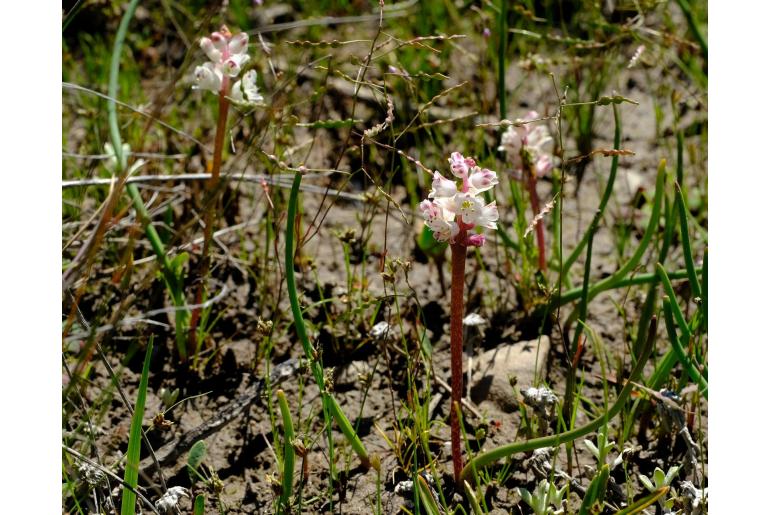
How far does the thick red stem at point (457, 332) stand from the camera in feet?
5.39

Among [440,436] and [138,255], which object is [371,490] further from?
[138,255]

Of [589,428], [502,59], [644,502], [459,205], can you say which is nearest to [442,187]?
[459,205]

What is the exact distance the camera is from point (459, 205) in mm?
1578

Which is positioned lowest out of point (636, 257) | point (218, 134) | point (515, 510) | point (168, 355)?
point (515, 510)

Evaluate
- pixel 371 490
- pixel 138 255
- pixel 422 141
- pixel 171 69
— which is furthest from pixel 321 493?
pixel 171 69

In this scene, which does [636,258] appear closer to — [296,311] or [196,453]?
[296,311]

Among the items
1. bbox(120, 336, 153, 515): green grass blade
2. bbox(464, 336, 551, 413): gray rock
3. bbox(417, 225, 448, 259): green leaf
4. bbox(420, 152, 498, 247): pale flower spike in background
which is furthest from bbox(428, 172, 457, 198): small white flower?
bbox(417, 225, 448, 259): green leaf

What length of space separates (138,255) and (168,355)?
16.0 inches

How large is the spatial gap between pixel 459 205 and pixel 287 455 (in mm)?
535

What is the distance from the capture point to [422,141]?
2.98m

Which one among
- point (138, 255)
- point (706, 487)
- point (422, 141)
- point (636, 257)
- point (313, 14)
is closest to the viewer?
point (706, 487)

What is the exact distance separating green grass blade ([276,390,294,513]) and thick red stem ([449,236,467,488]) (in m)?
0.31

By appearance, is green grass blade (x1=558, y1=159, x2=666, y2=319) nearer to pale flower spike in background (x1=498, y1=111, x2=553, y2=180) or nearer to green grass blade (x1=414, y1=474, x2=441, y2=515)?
pale flower spike in background (x1=498, y1=111, x2=553, y2=180)

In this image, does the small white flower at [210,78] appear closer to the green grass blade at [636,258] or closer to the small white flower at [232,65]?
the small white flower at [232,65]
